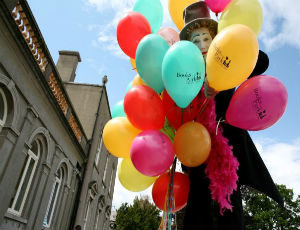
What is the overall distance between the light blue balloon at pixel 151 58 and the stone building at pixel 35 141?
4.01 metres

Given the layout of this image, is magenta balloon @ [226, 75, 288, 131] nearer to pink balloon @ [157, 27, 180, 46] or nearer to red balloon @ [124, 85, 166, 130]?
red balloon @ [124, 85, 166, 130]

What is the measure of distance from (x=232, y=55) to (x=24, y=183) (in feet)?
22.1

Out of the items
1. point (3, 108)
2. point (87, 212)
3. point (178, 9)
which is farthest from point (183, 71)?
point (87, 212)

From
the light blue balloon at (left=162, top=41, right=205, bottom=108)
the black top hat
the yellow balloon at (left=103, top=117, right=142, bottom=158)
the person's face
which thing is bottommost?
the yellow balloon at (left=103, top=117, right=142, bottom=158)

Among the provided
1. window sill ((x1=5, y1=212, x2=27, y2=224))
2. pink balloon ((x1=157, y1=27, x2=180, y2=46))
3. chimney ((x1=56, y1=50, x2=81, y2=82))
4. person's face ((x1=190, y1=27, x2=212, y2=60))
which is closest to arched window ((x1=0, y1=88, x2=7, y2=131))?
window sill ((x1=5, y1=212, x2=27, y2=224))

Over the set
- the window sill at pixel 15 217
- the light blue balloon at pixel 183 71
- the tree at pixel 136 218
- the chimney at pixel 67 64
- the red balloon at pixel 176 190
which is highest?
the chimney at pixel 67 64

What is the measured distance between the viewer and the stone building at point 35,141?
5426 millimetres

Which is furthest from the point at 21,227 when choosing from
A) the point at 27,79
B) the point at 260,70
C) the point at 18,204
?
the point at 260,70

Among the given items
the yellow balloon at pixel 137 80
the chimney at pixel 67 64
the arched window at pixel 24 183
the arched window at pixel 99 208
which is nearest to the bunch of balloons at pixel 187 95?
the yellow balloon at pixel 137 80

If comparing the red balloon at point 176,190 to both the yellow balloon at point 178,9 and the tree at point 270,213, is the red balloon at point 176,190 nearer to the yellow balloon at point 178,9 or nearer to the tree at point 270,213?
the yellow balloon at point 178,9

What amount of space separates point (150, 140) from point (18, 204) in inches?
239

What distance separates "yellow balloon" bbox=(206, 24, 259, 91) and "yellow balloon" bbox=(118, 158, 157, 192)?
4.65 feet

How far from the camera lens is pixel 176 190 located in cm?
231

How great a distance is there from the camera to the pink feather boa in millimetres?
1969
